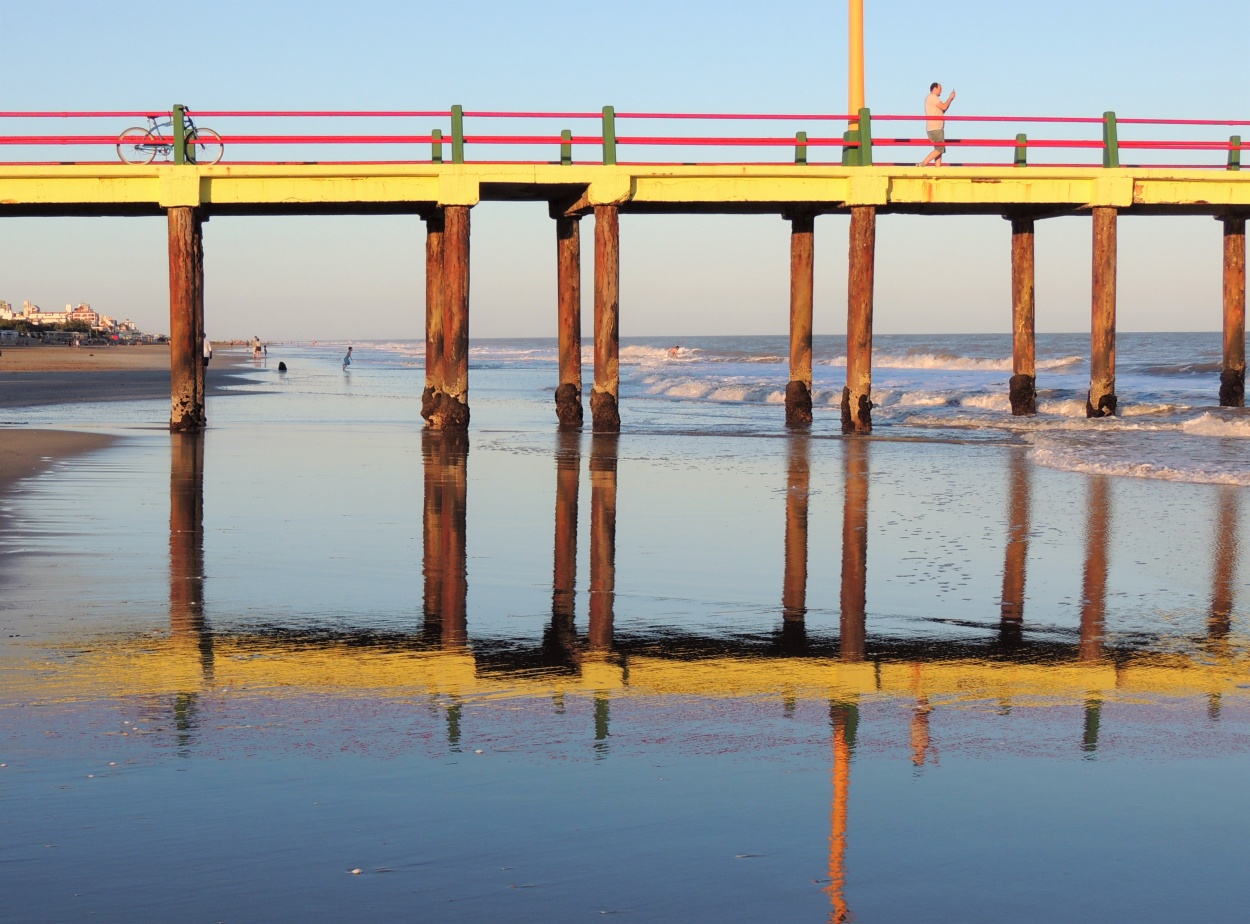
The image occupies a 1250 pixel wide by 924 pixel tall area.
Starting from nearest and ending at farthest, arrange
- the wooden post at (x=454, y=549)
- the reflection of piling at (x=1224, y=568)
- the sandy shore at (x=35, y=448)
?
the wooden post at (x=454, y=549) → the reflection of piling at (x=1224, y=568) → the sandy shore at (x=35, y=448)

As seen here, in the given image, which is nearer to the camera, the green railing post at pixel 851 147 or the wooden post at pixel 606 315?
the wooden post at pixel 606 315

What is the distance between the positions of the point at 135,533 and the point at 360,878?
20.6ft

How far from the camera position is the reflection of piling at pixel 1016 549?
6.88 m

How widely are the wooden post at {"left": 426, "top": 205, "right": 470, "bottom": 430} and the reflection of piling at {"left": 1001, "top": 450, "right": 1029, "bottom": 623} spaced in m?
7.67

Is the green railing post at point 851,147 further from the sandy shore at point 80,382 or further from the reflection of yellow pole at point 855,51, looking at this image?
the sandy shore at point 80,382

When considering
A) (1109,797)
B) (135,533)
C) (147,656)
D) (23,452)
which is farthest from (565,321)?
(1109,797)

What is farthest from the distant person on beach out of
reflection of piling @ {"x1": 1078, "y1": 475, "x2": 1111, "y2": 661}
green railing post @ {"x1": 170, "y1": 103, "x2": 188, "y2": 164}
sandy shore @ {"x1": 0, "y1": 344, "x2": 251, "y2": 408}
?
sandy shore @ {"x1": 0, "y1": 344, "x2": 251, "y2": 408}

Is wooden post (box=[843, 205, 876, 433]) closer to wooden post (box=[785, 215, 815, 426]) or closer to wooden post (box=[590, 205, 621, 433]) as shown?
wooden post (box=[785, 215, 815, 426])

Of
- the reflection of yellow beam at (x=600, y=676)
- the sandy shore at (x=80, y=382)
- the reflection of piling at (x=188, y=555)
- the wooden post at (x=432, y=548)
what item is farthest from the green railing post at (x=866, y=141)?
the sandy shore at (x=80, y=382)

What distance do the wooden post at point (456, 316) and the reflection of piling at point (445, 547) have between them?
2.49m

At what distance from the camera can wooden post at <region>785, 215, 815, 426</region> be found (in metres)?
21.0

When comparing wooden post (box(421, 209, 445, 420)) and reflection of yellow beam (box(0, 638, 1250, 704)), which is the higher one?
wooden post (box(421, 209, 445, 420))

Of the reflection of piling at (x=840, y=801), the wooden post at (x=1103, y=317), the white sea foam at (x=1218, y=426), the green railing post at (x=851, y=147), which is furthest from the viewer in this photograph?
the wooden post at (x=1103, y=317)

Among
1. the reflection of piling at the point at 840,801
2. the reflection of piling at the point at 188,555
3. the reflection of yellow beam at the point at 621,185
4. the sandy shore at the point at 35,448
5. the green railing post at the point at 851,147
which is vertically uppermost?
the green railing post at the point at 851,147
